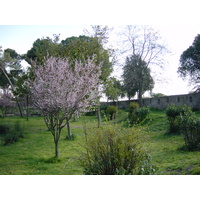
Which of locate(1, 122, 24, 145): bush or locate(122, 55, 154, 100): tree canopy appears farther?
locate(122, 55, 154, 100): tree canopy

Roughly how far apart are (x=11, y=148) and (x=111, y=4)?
6161mm

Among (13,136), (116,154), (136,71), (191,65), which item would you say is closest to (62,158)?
(116,154)

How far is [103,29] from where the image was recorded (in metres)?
13.0

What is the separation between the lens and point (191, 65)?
1034 cm

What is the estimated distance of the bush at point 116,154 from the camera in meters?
2.95

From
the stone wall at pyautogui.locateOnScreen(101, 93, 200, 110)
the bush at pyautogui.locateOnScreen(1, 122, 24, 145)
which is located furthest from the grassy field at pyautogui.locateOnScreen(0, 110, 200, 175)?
the stone wall at pyautogui.locateOnScreen(101, 93, 200, 110)

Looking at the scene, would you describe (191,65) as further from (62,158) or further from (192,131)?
(62,158)

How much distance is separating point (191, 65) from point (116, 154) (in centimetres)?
909

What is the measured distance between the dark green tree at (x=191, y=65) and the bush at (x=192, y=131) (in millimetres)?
3757

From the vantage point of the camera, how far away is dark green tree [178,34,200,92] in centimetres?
938

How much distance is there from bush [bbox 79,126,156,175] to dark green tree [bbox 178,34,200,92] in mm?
7170

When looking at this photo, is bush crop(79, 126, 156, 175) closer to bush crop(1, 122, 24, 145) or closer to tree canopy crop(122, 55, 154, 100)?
bush crop(1, 122, 24, 145)

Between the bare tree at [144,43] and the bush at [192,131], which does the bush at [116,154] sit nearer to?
the bush at [192,131]

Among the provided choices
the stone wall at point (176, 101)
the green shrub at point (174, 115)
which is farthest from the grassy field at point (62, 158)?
the stone wall at point (176, 101)
